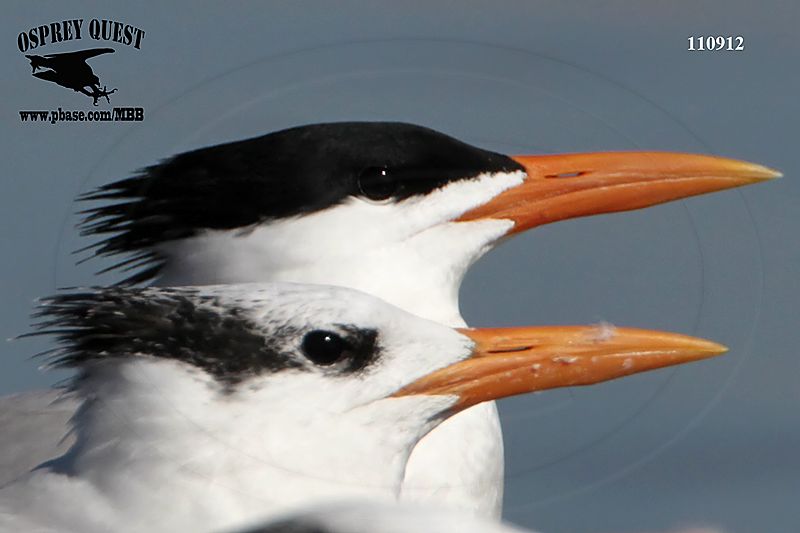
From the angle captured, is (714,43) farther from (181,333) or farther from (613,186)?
(181,333)

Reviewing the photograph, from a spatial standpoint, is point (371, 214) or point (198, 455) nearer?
point (198, 455)

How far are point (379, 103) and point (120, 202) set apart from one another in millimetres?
966

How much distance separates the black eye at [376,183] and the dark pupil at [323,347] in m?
1.23

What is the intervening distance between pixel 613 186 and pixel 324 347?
66.7 inches

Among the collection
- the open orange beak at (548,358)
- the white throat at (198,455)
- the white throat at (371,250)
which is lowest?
the white throat at (198,455)

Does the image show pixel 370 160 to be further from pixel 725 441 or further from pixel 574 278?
pixel 725 441

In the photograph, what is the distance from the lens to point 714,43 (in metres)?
6.16

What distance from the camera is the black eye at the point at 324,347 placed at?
167 inches

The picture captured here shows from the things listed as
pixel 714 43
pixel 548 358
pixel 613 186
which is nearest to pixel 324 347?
pixel 548 358

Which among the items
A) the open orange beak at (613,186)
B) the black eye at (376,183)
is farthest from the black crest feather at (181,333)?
the open orange beak at (613,186)

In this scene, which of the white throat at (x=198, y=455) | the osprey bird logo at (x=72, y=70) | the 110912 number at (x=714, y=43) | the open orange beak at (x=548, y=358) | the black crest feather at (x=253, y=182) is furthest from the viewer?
the 110912 number at (x=714, y=43)

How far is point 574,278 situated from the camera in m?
5.62

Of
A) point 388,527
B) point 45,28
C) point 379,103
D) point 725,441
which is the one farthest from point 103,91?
point 388,527

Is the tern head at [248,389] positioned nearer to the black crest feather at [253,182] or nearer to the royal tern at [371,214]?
the royal tern at [371,214]
